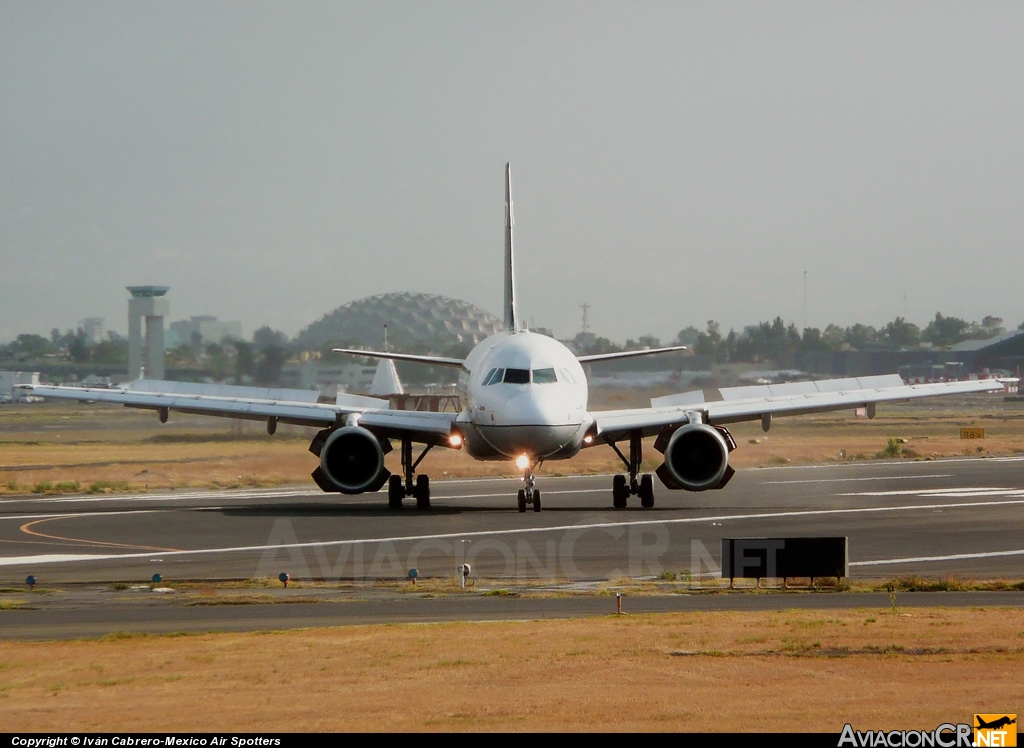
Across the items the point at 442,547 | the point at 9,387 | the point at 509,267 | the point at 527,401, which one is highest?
the point at 509,267

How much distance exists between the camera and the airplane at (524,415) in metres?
37.8

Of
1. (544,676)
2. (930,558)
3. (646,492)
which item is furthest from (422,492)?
(544,676)

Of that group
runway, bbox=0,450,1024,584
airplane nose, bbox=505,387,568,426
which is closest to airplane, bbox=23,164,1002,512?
airplane nose, bbox=505,387,568,426

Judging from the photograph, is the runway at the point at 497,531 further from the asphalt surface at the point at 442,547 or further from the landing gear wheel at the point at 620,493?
the landing gear wheel at the point at 620,493

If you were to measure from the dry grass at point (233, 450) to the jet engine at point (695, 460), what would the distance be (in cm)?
1836

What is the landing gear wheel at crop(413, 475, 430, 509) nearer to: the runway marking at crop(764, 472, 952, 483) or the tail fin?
the tail fin

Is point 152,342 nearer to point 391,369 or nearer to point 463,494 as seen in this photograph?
point 391,369

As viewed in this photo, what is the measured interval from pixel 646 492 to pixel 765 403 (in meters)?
5.34

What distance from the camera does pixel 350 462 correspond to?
39.7 m

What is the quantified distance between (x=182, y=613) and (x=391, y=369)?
55.1m

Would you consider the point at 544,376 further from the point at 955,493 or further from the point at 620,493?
the point at 955,493

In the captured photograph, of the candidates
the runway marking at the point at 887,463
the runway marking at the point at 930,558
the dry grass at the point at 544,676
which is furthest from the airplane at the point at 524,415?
Answer: the runway marking at the point at 887,463

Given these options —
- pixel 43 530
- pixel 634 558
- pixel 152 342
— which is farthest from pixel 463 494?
pixel 152 342

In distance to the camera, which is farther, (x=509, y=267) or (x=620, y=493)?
(x=509, y=267)
